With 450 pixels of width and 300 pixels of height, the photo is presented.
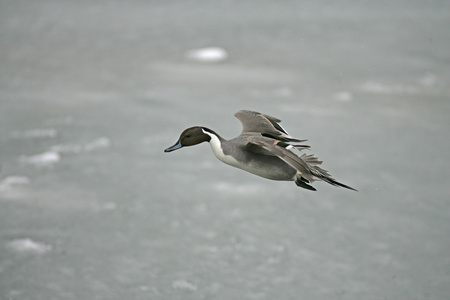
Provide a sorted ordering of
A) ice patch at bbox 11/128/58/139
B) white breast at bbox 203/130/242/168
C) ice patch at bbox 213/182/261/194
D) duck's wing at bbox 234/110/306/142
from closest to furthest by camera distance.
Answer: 1. white breast at bbox 203/130/242/168
2. duck's wing at bbox 234/110/306/142
3. ice patch at bbox 213/182/261/194
4. ice patch at bbox 11/128/58/139

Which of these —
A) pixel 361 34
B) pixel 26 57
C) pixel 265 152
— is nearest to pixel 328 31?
pixel 361 34

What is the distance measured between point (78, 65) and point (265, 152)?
14475 mm

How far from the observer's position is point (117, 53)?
15633 millimetres

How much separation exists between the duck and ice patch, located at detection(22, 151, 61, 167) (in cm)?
1254

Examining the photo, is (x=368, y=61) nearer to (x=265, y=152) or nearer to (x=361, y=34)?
(x=361, y=34)

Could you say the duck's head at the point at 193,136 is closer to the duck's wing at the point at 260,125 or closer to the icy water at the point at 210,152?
the duck's wing at the point at 260,125

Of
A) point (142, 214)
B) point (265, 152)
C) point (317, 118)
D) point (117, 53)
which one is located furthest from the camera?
point (117, 53)

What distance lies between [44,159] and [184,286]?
4824 millimetres

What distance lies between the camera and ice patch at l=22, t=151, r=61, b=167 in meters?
14.1

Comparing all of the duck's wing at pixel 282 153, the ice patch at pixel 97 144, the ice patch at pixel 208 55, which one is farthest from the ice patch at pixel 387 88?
the duck's wing at pixel 282 153

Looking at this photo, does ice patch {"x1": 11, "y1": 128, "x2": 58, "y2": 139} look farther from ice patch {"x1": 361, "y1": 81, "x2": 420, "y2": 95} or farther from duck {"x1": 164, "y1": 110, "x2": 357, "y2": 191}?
duck {"x1": 164, "y1": 110, "x2": 357, "y2": 191}

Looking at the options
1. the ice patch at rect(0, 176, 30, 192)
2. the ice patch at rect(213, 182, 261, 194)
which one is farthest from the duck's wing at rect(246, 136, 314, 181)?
the ice patch at rect(0, 176, 30, 192)

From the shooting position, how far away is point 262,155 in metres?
2.30

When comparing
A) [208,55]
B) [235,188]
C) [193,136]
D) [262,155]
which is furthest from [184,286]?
[193,136]
